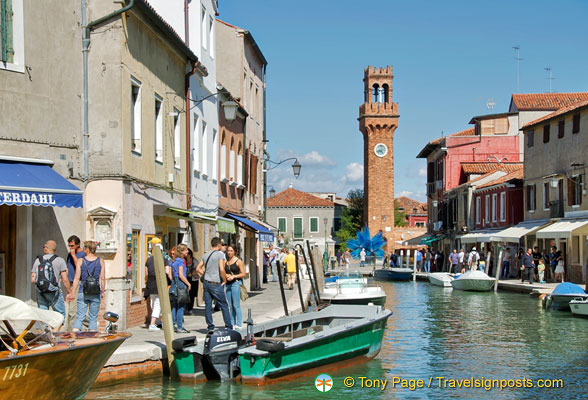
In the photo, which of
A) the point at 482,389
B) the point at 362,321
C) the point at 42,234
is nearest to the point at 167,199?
the point at 42,234

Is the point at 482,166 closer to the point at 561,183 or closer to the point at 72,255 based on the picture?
the point at 561,183

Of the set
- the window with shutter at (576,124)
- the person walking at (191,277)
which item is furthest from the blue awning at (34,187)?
the window with shutter at (576,124)

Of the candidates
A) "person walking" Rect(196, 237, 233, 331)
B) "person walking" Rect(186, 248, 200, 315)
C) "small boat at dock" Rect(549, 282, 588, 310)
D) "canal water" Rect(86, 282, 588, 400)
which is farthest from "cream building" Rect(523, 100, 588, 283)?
"person walking" Rect(196, 237, 233, 331)

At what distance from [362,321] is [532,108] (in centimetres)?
4555

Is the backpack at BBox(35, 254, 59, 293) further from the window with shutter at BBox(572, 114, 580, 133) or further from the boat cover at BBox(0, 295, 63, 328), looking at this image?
the window with shutter at BBox(572, 114, 580, 133)

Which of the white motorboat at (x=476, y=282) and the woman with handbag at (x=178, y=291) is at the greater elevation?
the woman with handbag at (x=178, y=291)

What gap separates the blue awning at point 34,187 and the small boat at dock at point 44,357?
2684 mm

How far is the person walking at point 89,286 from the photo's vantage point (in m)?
13.0

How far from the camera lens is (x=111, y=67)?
1480cm

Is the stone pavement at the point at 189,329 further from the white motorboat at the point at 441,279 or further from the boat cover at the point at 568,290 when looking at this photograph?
the white motorboat at the point at 441,279

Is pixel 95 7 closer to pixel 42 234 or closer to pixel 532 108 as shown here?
pixel 42 234

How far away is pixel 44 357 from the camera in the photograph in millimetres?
9031

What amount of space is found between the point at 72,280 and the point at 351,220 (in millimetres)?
84071

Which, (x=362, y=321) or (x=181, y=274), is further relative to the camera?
(x=181, y=274)
